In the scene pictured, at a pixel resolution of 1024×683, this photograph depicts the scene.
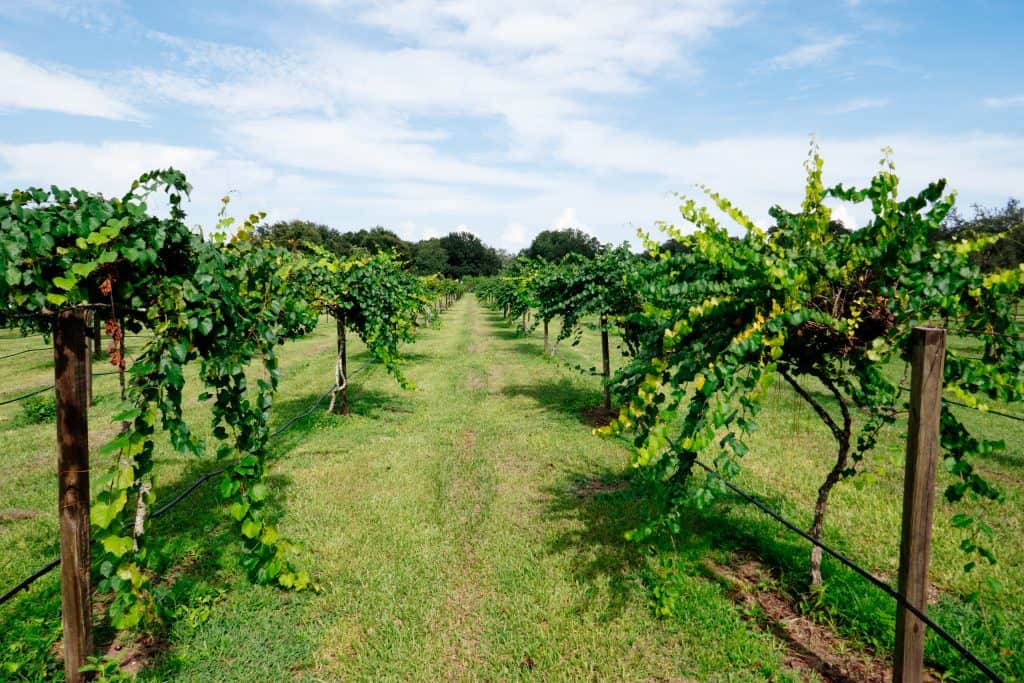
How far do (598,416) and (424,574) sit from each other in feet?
20.2

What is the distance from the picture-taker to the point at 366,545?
5.77 meters

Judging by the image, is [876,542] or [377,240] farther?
[377,240]

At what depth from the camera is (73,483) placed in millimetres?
3443

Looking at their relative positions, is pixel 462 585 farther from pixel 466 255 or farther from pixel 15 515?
pixel 466 255

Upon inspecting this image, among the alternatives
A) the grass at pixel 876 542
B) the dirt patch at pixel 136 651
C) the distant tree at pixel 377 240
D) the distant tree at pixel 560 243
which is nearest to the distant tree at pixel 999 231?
the grass at pixel 876 542

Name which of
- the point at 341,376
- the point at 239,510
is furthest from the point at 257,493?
the point at 341,376

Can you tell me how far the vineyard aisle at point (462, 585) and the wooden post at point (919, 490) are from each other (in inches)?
37.4

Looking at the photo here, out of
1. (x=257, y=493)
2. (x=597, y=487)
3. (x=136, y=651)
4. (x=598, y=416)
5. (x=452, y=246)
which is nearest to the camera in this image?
(x=136, y=651)

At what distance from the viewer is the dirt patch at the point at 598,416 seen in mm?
10400

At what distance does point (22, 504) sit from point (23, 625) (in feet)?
11.3

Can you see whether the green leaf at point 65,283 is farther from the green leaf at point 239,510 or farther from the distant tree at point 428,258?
the distant tree at point 428,258

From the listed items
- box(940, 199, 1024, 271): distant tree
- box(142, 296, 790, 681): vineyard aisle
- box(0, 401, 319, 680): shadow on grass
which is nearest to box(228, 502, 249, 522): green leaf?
box(0, 401, 319, 680): shadow on grass

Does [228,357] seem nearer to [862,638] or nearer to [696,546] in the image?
[696,546]

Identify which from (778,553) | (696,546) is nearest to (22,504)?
(696,546)
